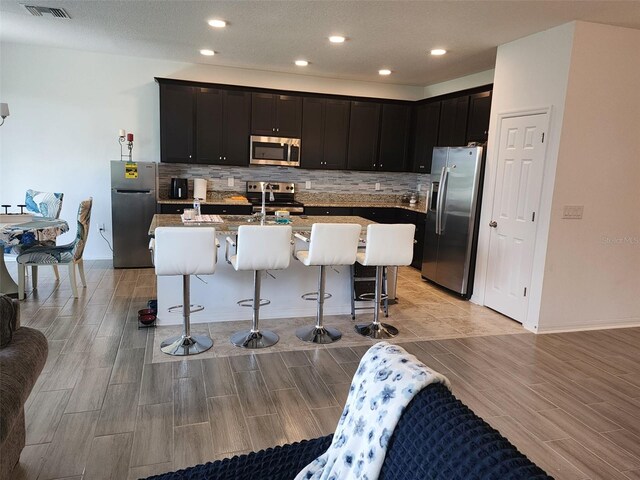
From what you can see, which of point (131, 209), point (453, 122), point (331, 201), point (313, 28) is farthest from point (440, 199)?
point (131, 209)

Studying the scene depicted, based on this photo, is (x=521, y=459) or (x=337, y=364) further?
(x=337, y=364)

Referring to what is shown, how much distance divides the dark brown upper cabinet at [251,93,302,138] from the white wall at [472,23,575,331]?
287 centimetres

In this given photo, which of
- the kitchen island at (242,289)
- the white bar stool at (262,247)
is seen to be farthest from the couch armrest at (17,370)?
the kitchen island at (242,289)

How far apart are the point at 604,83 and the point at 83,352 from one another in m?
4.91

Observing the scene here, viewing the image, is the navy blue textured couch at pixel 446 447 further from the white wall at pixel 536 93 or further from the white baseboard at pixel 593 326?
the white baseboard at pixel 593 326

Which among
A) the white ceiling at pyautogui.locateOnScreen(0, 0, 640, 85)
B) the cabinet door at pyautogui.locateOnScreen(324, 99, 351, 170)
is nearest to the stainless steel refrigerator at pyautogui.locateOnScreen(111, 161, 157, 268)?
the white ceiling at pyautogui.locateOnScreen(0, 0, 640, 85)

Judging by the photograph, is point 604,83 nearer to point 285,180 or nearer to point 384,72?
point 384,72

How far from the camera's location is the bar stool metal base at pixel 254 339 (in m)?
3.57

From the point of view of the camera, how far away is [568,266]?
418 cm

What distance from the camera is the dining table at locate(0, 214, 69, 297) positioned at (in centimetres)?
383

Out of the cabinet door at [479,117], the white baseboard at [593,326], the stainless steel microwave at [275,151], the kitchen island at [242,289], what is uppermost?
the cabinet door at [479,117]

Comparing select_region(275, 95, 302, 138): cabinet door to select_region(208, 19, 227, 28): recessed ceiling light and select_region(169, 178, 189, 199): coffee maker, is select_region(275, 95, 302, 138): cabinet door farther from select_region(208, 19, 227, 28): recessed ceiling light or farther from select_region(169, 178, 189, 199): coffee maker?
select_region(208, 19, 227, 28): recessed ceiling light

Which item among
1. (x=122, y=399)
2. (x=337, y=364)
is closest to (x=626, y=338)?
(x=337, y=364)

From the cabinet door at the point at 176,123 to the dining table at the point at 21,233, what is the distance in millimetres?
1973
